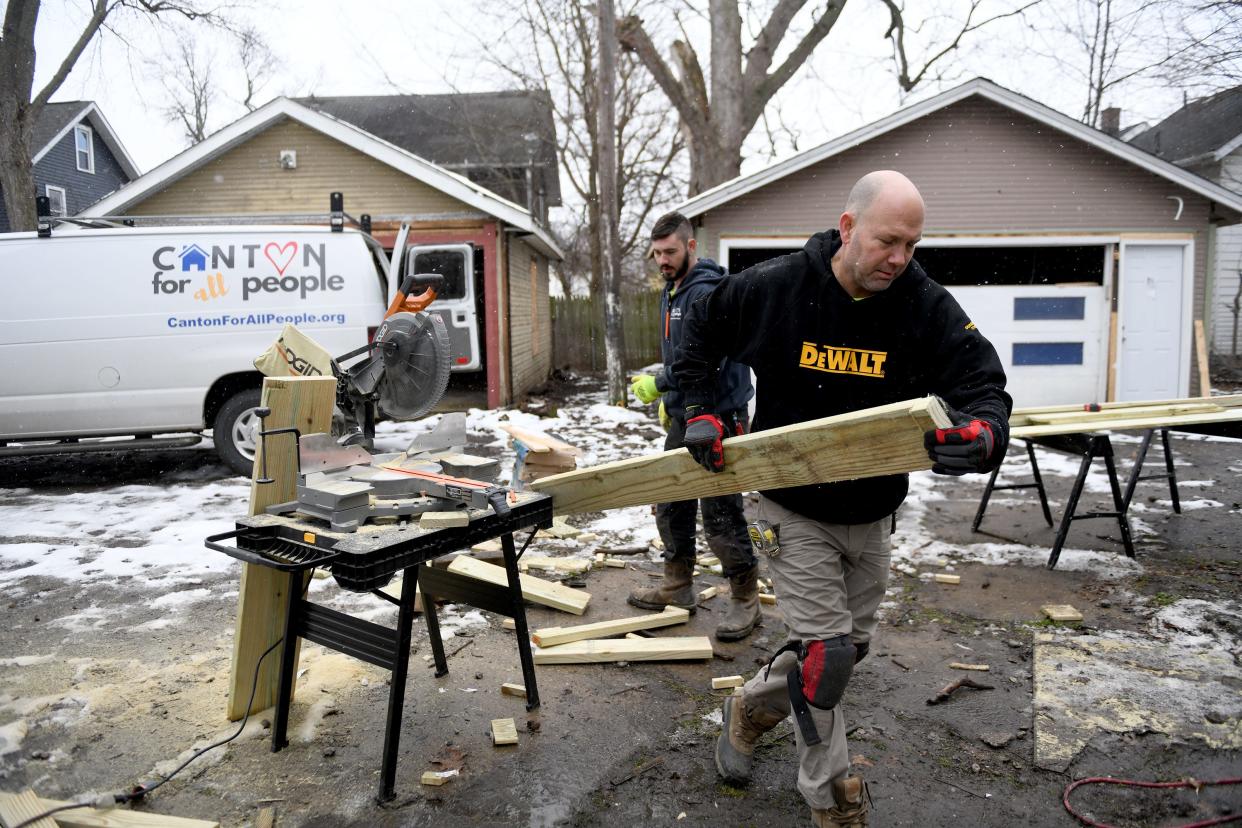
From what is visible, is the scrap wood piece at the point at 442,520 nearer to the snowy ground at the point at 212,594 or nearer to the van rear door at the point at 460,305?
the snowy ground at the point at 212,594

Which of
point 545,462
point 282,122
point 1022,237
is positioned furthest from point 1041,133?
point 282,122

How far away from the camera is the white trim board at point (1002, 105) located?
1149 centimetres

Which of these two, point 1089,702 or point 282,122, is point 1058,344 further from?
point 282,122

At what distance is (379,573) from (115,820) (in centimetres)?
121

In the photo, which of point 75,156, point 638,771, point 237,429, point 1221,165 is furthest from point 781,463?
point 75,156

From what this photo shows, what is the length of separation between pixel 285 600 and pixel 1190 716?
389 cm

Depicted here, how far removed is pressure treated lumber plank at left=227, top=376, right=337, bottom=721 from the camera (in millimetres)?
3191

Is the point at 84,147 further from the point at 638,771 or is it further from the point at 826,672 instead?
the point at 826,672

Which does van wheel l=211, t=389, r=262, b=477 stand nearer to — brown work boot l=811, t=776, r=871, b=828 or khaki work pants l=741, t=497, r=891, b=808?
khaki work pants l=741, t=497, r=891, b=808

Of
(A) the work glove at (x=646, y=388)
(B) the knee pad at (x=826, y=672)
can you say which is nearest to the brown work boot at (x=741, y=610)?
(A) the work glove at (x=646, y=388)

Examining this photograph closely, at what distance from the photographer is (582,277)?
2888 centimetres

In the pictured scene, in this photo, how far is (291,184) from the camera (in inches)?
519

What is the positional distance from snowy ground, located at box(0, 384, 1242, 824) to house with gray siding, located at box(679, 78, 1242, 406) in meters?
3.82

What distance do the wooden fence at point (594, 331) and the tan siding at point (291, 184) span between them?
7402 mm
